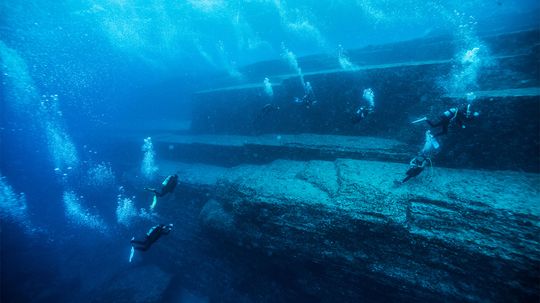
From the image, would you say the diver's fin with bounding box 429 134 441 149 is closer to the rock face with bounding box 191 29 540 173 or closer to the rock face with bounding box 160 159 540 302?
the rock face with bounding box 191 29 540 173

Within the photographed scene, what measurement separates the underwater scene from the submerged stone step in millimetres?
60

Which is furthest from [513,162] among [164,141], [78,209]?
[78,209]

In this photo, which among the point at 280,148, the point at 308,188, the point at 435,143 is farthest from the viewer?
the point at 280,148

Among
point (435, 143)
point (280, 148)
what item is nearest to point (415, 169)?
point (435, 143)

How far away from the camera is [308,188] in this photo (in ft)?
20.9

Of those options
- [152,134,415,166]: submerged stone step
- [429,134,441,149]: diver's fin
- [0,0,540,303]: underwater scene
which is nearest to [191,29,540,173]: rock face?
[0,0,540,303]: underwater scene

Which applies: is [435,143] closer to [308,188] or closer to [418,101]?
[418,101]

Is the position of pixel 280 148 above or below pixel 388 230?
above

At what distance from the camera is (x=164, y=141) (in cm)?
1372

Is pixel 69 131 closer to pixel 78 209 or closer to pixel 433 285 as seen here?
pixel 78 209

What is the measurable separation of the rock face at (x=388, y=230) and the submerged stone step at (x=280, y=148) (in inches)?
18.8

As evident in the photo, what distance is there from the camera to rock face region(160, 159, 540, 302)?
13.8ft

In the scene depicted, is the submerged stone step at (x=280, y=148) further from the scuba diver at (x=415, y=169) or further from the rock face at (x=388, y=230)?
the scuba diver at (x=415, y=169)

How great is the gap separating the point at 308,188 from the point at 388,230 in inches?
77.2
